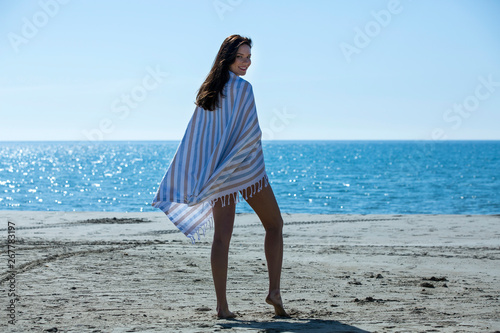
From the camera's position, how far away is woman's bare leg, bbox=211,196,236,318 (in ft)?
12.0

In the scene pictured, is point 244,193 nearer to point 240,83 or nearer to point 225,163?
point 225,163

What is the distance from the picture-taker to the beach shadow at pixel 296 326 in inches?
130

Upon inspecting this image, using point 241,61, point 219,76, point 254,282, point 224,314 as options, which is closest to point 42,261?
point 254,282

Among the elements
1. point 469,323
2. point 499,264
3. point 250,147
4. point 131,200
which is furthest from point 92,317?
point 131,200

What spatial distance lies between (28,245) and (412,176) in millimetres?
44742

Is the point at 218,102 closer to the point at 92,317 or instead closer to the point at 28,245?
the point at 92,317

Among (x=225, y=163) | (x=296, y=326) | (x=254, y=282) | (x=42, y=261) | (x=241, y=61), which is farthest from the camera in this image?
(x=42, y=261)

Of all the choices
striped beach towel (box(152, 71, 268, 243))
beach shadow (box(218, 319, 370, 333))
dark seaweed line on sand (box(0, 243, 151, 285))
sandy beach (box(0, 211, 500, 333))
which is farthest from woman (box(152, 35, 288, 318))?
dark seaweed line on sand (box(0, 243, 151, 285))

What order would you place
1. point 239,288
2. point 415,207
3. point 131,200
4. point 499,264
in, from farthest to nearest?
point 131,200, point 415,207, point 499,264, point 239,288

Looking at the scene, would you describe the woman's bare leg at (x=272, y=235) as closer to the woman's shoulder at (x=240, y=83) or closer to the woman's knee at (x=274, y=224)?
the woman's knee at (x=274, y=224)

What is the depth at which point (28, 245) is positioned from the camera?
7.33 meters

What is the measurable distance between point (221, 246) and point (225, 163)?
54cm

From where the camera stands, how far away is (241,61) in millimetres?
3699

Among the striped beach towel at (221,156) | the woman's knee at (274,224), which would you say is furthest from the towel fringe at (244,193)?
the woman's knee at (274,224)
